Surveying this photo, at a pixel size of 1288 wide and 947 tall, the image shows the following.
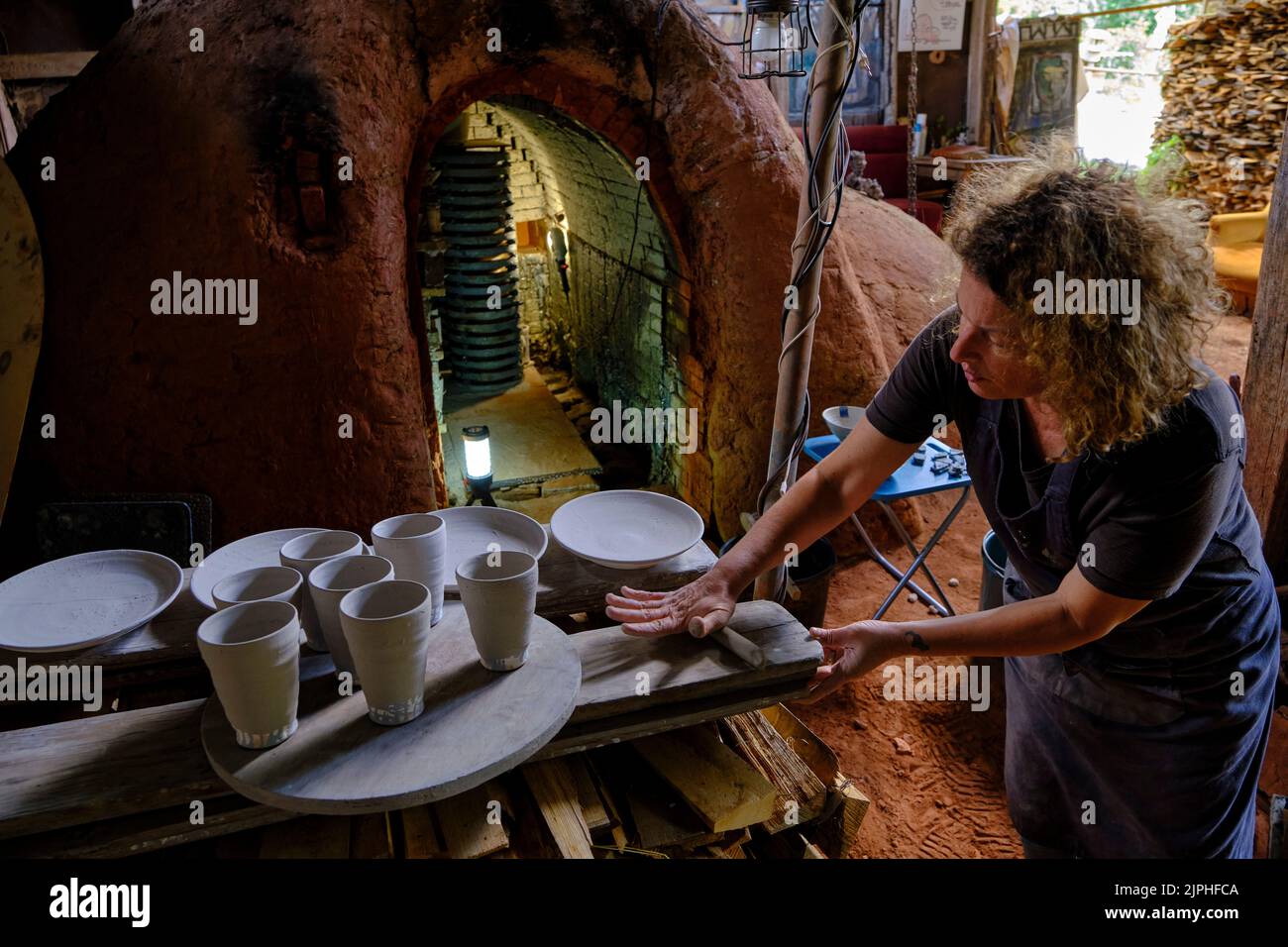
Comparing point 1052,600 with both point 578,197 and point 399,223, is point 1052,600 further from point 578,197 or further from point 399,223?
point 578,197

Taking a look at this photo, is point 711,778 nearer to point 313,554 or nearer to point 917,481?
point 313,554

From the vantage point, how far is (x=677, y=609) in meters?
1.97

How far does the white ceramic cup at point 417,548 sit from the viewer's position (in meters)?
1.77

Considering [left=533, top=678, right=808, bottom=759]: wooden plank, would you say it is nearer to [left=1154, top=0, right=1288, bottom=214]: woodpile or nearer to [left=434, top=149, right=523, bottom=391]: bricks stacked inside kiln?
[left=434, top=149, right=523, bottom=391]: bricks stacked inside kiln

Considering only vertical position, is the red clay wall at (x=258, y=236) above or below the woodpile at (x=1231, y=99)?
below

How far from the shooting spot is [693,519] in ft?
7.98

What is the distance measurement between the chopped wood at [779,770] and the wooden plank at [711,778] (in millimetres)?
→ 63

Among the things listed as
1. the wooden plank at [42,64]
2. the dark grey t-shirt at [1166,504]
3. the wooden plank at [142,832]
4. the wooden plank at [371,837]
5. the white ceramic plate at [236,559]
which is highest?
the wooden plank at [42,64]

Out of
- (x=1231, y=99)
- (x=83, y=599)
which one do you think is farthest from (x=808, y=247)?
(x=1231, y=99)

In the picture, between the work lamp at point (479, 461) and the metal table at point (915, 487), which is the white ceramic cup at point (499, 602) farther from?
the work lamp at point (479, 461)

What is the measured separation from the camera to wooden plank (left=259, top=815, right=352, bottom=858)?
Result: 1771 mm

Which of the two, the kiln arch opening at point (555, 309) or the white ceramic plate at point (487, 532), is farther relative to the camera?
the kiln arch opening at point (555, 309)

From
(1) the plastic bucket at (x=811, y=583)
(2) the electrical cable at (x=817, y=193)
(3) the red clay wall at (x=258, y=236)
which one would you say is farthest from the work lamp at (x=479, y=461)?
(2) the electrical cable at (x=817, y=193)

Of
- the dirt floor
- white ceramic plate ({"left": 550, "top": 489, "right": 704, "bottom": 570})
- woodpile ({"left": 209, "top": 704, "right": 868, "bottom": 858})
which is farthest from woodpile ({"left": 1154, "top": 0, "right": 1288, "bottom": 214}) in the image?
woodpile ({"left": 209, "top": 704, "right": 868, "bottom": 858})
